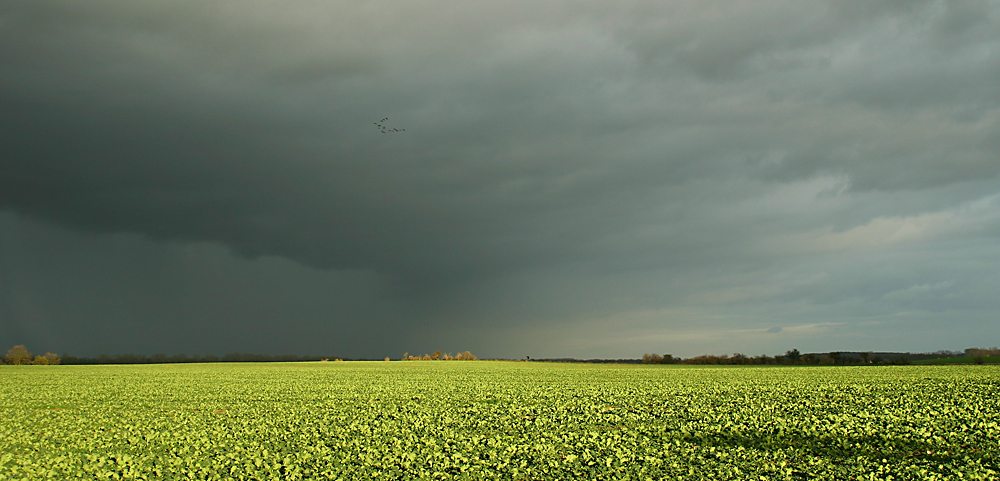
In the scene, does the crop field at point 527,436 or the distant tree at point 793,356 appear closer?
the crop field at point 527,436

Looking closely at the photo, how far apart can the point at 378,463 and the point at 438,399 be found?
8.20 m

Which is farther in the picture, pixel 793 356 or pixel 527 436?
pixel 793 356

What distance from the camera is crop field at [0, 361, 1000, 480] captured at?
864cm

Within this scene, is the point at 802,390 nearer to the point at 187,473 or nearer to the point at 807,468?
the point at 807,468

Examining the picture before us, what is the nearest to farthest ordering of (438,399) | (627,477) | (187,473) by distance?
(627,477) < (187,473) < (438,399)

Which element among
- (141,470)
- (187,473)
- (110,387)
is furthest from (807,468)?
(110,387)

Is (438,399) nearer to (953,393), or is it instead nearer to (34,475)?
(34,475)

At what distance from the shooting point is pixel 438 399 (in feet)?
56.4

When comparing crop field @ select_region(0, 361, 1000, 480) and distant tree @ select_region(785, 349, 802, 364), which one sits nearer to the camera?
crop field @ select_region(0, 361, 1000, 480)

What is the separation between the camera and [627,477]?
808 centimetres

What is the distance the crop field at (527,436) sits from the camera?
8641 millimetres

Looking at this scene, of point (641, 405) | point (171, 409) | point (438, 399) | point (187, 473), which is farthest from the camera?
point (438, 399)

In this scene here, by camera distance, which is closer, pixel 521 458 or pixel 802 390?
pixel 521 458

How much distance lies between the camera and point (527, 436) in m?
10.8
